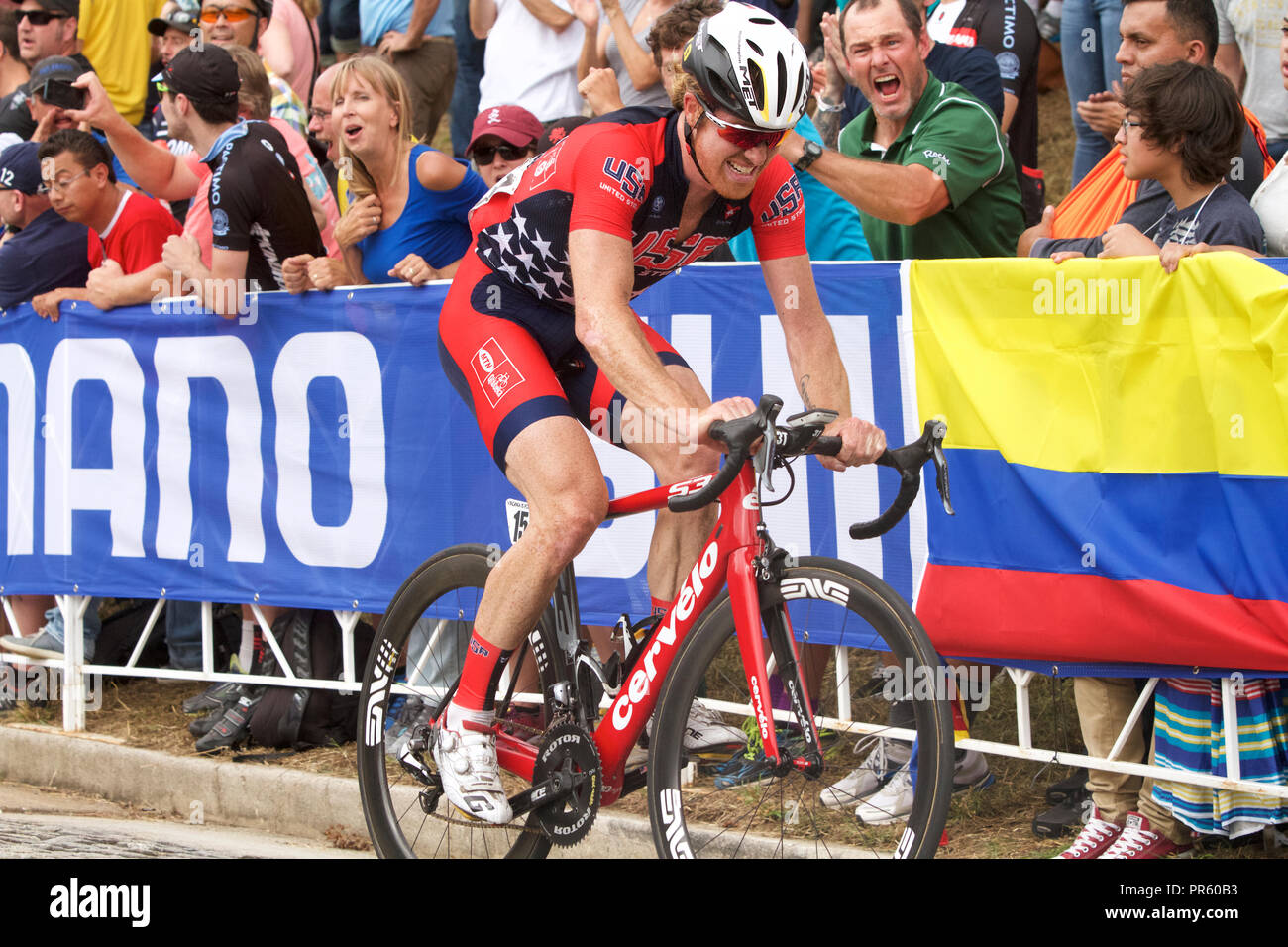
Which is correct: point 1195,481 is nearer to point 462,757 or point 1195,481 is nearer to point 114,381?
point 462,757

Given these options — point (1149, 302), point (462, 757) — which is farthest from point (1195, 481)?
point (462, 757)

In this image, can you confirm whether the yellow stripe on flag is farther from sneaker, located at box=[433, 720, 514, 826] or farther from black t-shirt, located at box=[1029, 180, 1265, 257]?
sneaker, located at box=[433, 720, 514, 826]

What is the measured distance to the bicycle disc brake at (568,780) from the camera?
12.9 feet


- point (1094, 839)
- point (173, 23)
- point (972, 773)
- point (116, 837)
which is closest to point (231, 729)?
point (116, 837)

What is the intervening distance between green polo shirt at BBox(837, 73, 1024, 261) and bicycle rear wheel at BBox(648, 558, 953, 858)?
2069 millimetres

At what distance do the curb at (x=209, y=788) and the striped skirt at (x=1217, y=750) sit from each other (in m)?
1.75

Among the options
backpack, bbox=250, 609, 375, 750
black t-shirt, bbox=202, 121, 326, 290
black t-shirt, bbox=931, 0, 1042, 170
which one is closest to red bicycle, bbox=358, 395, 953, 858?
backpack, bbox=250, 609, 375, 750

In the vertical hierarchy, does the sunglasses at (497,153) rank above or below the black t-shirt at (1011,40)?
below

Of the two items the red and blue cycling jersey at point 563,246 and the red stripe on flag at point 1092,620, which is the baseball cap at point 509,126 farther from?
the red stripe on flag at point 1092,620

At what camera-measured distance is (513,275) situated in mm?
4125

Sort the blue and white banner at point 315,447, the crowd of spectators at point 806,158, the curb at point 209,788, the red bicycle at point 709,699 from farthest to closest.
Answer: the curb at point 209,788, the blue and white banner at point 315,447, the crowd of spectators at point 806,158, the red bicycle at point 709,699

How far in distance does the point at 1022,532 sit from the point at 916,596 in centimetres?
41

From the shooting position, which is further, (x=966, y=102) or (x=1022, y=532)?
(x=966, y=102)
